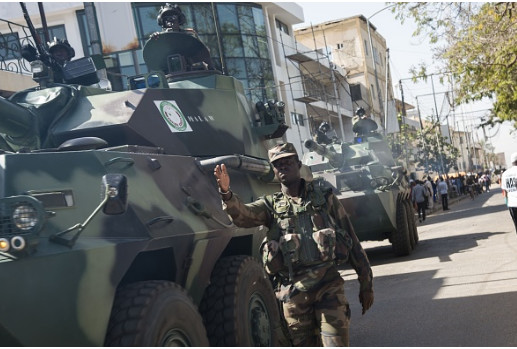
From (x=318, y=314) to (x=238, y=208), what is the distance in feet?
2.67

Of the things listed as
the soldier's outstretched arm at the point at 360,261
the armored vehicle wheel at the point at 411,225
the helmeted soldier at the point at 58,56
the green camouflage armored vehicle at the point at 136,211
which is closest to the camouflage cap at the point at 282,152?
the soldier's outstretched arm at the point at 360,261

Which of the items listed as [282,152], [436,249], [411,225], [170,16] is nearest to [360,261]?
[282,152]

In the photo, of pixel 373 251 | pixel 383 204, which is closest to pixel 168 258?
pixel 383 204

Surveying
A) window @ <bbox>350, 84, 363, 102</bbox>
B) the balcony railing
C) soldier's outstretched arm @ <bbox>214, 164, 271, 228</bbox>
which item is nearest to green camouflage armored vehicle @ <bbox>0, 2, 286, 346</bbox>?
soldier's outstretched arm @ <bbox>214, 164, 271, 228</bbox>

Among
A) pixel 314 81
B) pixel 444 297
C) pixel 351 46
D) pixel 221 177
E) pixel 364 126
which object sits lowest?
pixel 444 297

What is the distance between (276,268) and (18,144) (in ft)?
8.20

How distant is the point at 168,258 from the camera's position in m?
4.88

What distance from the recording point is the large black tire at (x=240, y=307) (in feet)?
16.9

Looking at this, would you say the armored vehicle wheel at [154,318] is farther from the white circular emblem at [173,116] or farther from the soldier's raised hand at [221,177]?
the white circular emblem at [173,116]

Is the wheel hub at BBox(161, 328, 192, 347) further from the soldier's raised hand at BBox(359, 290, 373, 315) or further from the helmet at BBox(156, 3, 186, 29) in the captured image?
the helmet at BBox(156, 3, 186, 29)

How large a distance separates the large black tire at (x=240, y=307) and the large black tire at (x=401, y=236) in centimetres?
783

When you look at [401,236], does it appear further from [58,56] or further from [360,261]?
[360,261]

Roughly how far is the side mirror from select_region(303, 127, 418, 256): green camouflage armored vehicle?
941 cm

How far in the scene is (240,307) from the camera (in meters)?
5.31
